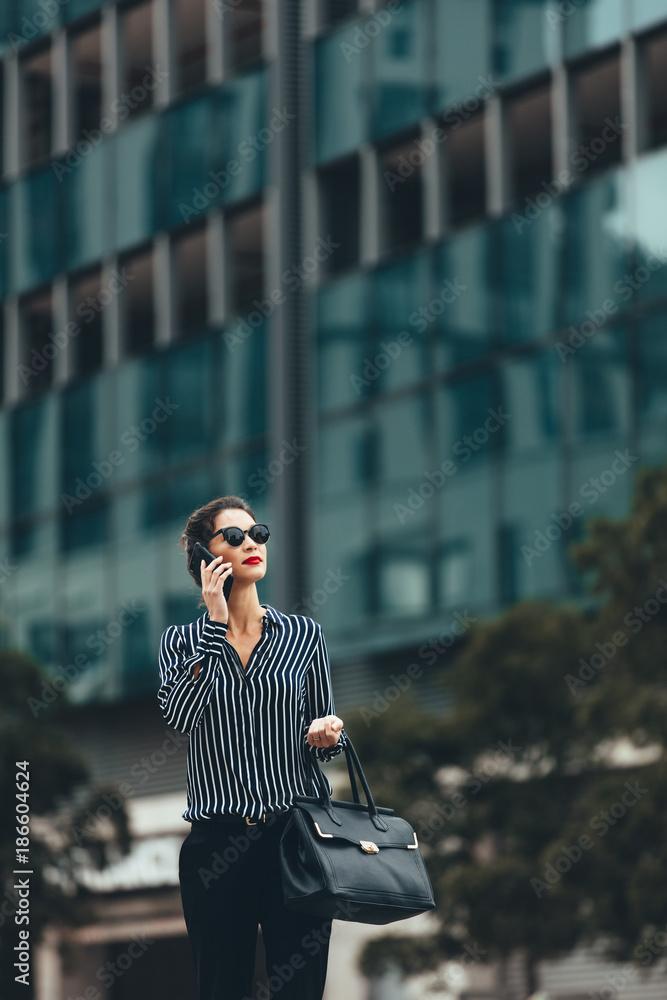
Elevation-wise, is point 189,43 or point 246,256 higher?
point 189,43

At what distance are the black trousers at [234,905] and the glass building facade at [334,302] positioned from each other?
48.1 feet

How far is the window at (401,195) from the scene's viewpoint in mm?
24031

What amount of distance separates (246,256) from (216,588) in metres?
22.5

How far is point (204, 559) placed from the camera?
490 centimetres

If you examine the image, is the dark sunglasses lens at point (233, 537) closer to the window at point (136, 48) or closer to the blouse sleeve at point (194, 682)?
the blouse sleeve at point (194, 682)

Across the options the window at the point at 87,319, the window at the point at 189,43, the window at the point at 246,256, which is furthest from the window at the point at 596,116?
the window at the point at 87,319

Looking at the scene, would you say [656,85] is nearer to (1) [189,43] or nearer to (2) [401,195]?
(2) [401,195]

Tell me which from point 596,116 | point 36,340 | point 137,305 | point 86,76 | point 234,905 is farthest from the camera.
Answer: point 36,340

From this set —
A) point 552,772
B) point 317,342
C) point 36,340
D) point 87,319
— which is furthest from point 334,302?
point 552,772

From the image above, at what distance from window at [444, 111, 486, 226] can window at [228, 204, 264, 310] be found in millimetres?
3918

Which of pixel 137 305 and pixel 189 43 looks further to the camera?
pixel 137 305

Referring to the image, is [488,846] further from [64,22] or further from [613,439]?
[64,22]

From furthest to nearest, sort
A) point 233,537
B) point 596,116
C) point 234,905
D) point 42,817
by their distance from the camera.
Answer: point 596,116, point 42,817, point 233,537, point 234,905

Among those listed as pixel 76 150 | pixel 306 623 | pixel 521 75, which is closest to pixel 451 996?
pixel 521 75
